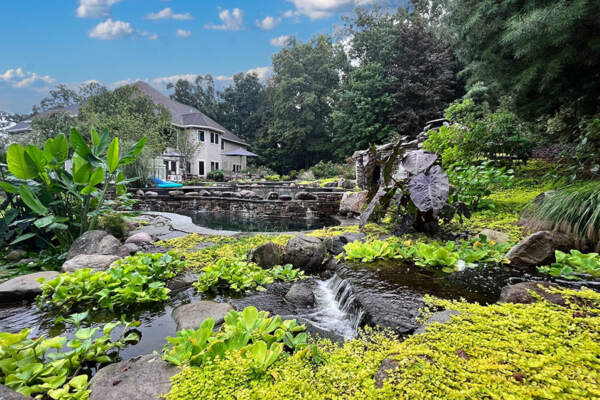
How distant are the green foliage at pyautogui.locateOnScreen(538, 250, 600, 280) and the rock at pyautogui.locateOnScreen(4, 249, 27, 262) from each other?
6509mm

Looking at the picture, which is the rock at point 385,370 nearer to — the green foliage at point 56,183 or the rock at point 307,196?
the green foliage at point 56,183

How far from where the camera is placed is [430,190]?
3.25m

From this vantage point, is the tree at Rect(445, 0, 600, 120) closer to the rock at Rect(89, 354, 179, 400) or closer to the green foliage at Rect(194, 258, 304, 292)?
the green foliage at Rect(194, 258, 304, 292)

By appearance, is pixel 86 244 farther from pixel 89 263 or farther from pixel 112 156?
pixel 112 156

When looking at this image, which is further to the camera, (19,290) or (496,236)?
(496,236)

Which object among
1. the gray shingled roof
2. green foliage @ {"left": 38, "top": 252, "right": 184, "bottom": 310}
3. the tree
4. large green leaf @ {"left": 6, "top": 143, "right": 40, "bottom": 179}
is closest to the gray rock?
large green leaf @ {"left": 6, "top": 143, "right": 40, "bottom": 179}

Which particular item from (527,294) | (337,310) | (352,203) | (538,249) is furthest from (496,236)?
(352,203)

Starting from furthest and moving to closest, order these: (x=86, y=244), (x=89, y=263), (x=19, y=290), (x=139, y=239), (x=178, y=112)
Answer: (x=178, y=112) → (x=139, y=239) → (x=86, y=244) → (x=89, y=263) → (x=19, y=290)

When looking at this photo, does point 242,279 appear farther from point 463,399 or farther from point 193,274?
point 463,399

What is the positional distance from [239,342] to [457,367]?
1112 mm

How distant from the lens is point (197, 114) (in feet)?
91.2

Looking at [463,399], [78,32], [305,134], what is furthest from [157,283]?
[78,32]

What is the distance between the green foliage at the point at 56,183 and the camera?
11.6 feet

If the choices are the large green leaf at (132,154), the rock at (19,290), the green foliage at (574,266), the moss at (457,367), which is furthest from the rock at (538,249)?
the large green leaf at (132,154)
